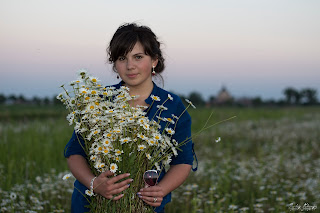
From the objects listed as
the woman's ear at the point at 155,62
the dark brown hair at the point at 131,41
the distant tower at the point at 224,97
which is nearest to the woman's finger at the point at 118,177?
the dark brown hair at the point at 131,41

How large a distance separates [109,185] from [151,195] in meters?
0.29

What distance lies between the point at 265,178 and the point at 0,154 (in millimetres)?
4474

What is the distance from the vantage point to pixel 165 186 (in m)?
2.51

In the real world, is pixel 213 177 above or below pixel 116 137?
below

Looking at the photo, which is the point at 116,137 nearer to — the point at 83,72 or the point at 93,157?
the point at 93,157

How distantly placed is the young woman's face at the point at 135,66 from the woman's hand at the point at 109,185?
82cm

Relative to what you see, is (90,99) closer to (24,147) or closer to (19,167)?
(19,167)

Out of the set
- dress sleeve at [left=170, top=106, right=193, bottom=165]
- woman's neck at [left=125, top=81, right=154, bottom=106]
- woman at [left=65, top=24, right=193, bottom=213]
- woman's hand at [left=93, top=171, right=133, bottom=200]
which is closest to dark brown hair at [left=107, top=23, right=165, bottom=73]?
woman at [left=65, top=24, right=193, bottom=213]

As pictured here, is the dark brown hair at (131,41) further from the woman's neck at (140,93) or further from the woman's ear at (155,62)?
the woman's neck at (140,93)

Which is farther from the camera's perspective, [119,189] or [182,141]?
[182,141]

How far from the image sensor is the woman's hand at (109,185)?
85.5 inches

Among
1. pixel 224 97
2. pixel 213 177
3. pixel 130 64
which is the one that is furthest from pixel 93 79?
pixel 224 97

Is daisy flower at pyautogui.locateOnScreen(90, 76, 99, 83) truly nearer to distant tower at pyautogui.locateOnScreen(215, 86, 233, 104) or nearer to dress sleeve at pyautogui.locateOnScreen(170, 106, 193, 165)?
dress sleeve at pyautogui.locateOnScreen(170, 106, 193, 165)

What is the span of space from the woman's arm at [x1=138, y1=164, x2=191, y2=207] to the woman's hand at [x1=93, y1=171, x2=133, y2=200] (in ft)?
0.52
